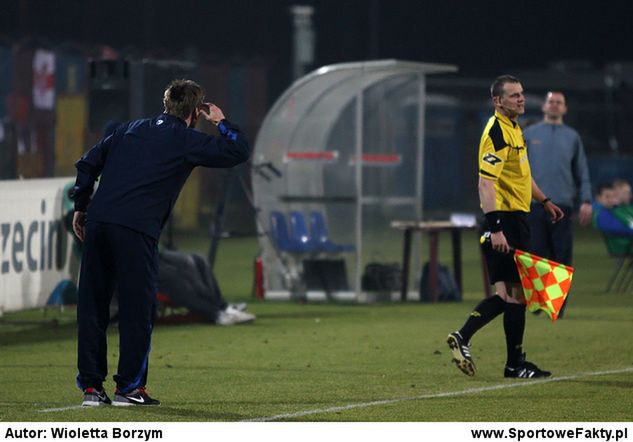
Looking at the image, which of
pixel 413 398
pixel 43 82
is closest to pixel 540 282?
pixel 413 398

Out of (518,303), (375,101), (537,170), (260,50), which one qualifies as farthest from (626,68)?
(518,303)

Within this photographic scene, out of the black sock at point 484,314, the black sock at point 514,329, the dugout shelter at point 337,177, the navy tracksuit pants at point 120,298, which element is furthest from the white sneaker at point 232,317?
the navy tracksuit pants at point 120,298

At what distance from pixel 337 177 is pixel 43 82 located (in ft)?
42.0

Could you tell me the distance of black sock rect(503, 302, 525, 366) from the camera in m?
11.7

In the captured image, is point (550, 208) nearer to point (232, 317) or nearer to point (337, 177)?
point (232, 317)

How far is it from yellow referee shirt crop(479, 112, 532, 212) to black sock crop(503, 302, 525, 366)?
2.10 ft

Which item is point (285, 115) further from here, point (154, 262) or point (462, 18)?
point (462, 18)

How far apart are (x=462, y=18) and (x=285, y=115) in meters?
31.9

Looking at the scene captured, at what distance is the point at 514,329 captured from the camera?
11.7m

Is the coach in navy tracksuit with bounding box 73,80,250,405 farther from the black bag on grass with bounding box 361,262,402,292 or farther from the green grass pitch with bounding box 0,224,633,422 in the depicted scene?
the black bag on grass with bounding box 361,262,402,292

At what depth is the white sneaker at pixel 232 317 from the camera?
52.3ft

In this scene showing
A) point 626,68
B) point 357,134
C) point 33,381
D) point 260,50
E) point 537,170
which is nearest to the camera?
point 33,381

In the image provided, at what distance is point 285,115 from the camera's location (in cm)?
2006

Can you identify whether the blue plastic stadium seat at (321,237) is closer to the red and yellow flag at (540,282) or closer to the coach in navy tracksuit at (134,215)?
the red and yellow flag at (540,282)
